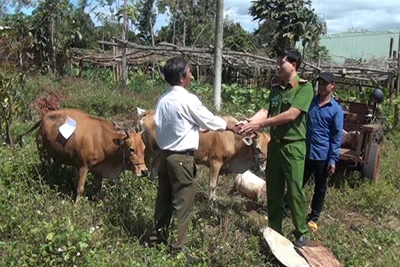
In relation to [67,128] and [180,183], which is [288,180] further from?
[67,128]

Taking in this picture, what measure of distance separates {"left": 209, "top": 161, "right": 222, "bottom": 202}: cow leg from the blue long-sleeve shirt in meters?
1.47

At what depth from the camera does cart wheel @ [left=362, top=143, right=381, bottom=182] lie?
6.73 m

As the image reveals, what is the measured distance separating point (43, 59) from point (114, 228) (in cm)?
1179

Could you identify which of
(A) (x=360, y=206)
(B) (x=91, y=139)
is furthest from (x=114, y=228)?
(A) (x=360, y=206)

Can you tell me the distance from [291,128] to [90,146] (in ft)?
7.74

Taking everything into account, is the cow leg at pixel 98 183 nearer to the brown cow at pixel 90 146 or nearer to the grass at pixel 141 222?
the brown cow at pixel 90 146

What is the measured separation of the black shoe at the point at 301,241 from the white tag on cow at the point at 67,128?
110 inches

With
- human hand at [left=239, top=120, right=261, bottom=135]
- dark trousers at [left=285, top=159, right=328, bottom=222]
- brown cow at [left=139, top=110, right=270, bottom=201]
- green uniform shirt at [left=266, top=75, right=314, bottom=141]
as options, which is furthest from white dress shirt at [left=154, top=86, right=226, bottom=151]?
brown cow at [left=139, top=110, right=270, bottom=201]

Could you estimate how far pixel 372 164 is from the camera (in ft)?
22.1

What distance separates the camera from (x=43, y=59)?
15.3 m

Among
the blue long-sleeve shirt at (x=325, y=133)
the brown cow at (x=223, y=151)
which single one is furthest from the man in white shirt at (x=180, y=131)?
the brown cow at (x=223, y=151)

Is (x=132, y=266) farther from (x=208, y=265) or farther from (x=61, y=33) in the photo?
(x=61, y=33)

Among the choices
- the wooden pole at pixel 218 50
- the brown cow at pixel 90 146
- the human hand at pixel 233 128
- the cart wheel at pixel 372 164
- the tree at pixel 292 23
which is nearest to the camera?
the human hand at pixel 233 128

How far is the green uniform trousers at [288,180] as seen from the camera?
4.59 meters
